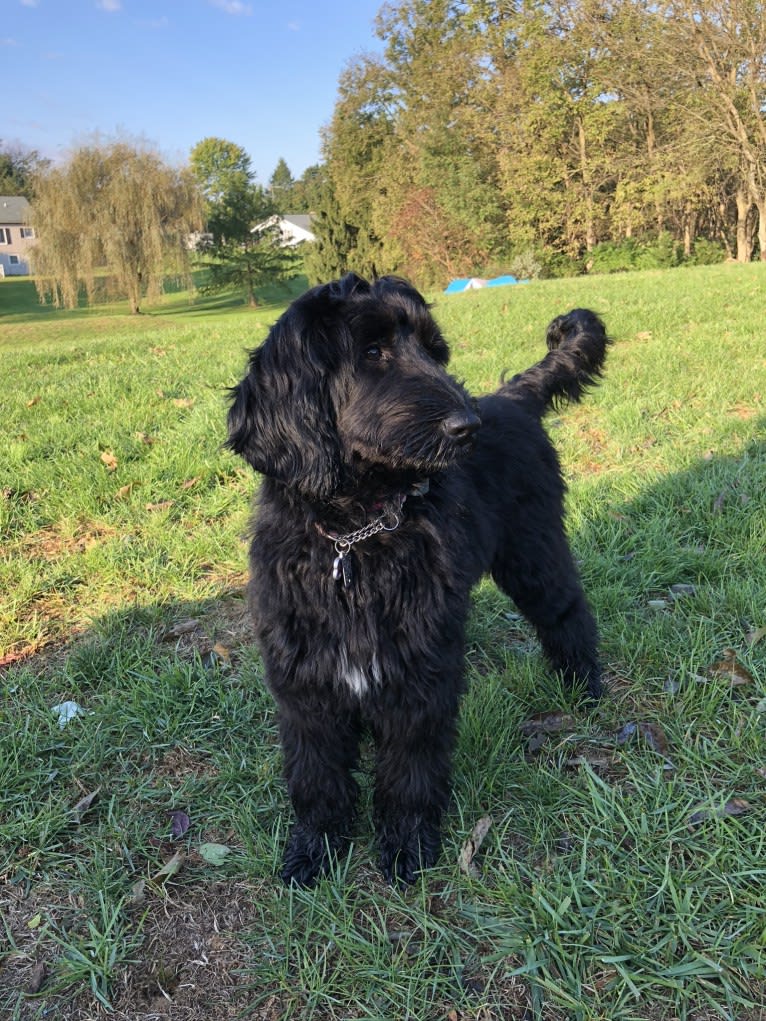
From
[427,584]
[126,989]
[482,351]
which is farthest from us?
[482,351]

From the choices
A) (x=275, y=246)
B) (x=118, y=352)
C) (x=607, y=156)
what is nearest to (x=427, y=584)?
(x=118, y=352)

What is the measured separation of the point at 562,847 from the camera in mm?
2330

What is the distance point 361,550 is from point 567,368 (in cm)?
169

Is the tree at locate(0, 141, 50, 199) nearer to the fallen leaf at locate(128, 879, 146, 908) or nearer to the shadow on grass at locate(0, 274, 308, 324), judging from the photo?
the shadow on grass at locate(0, 274, 308, 324)

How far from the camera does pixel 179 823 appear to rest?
254 centimetres

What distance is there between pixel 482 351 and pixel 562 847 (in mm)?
7364

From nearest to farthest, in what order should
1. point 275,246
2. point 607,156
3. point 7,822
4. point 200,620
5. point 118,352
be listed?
point 7,822, point 200,620, point 118,352, point 607,156, point 275,246

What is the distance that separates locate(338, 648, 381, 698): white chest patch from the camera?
2088 mm

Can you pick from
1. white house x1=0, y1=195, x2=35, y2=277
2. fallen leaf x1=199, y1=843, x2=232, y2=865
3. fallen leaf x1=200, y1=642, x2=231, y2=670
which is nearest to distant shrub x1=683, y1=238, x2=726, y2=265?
fallen leaf x1=200, y1=642, x2=231, y2=670

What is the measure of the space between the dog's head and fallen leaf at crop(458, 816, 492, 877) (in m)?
1.26

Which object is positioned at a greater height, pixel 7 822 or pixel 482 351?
pixel 482 351

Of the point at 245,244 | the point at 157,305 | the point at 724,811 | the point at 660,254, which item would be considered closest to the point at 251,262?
the point at 245,244

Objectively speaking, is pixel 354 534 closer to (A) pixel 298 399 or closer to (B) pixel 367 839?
(A) pixel 298 399

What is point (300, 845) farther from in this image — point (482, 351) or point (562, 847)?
point (482, 351)
